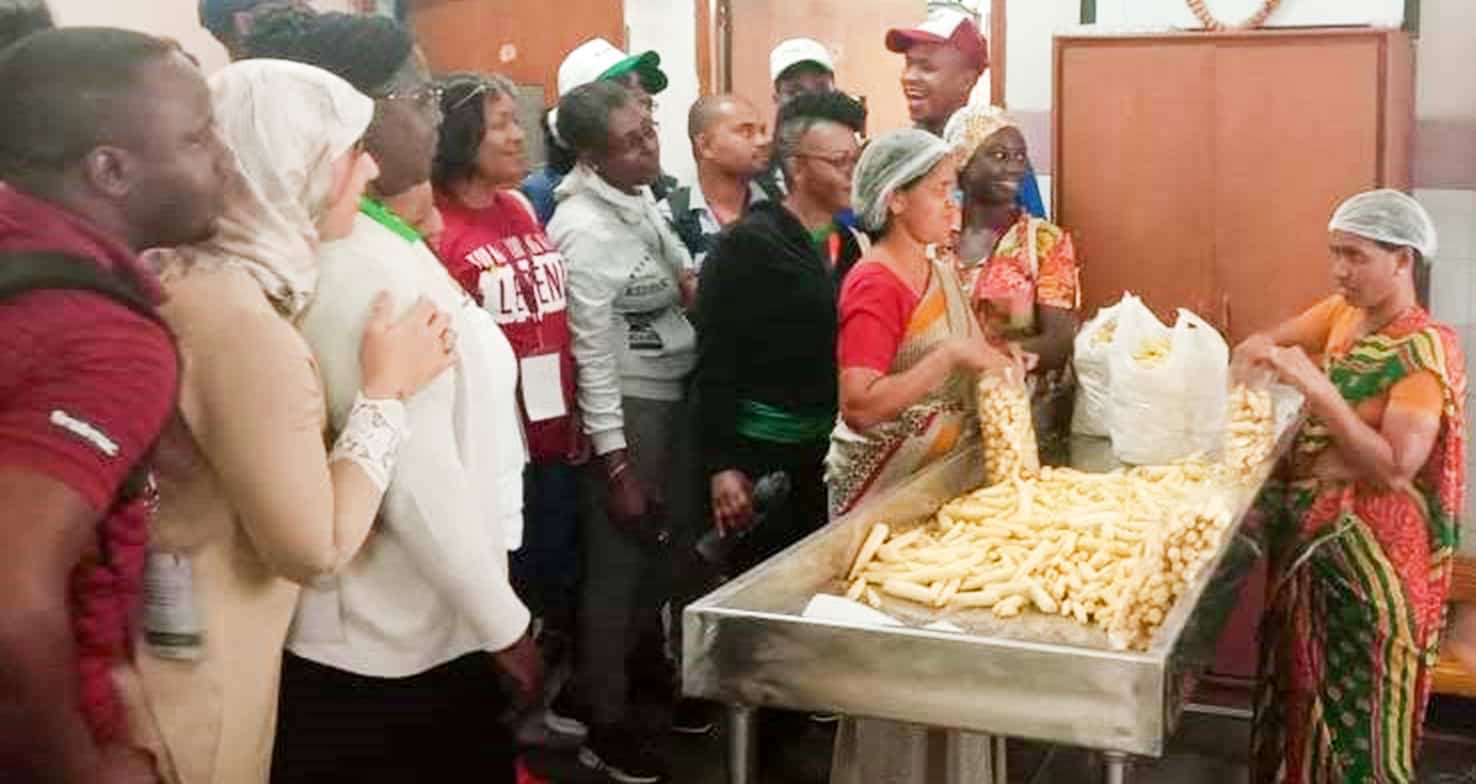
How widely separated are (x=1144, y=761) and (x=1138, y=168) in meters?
1.45

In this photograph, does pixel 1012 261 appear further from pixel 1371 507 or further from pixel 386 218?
pixel 386 218

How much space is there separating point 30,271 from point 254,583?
54 cm

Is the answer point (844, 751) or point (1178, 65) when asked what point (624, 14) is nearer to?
point (1178, 65)

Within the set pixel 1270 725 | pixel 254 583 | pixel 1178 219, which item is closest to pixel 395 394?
pixel 254 583

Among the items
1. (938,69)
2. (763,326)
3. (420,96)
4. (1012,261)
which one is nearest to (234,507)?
(420,96)

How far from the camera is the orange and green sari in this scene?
294cm

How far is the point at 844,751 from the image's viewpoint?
2709mm

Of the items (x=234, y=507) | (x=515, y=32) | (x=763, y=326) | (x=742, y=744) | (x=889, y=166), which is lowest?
(x=742, y=744)

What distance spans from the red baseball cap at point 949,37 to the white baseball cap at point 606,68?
0.67 meters

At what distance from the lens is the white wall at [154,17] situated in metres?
4.20

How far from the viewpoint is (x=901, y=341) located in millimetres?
2855

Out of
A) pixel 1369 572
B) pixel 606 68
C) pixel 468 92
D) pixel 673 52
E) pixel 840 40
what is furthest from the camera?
pixel 840 40

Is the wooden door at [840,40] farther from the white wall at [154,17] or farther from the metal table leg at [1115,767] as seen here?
the metal table leg at [1115,767]

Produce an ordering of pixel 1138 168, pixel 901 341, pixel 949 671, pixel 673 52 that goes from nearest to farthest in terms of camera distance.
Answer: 1. pixel 949 671
2. pixel 901 341
3. pixel 1138 168
4. pixel 673 52
